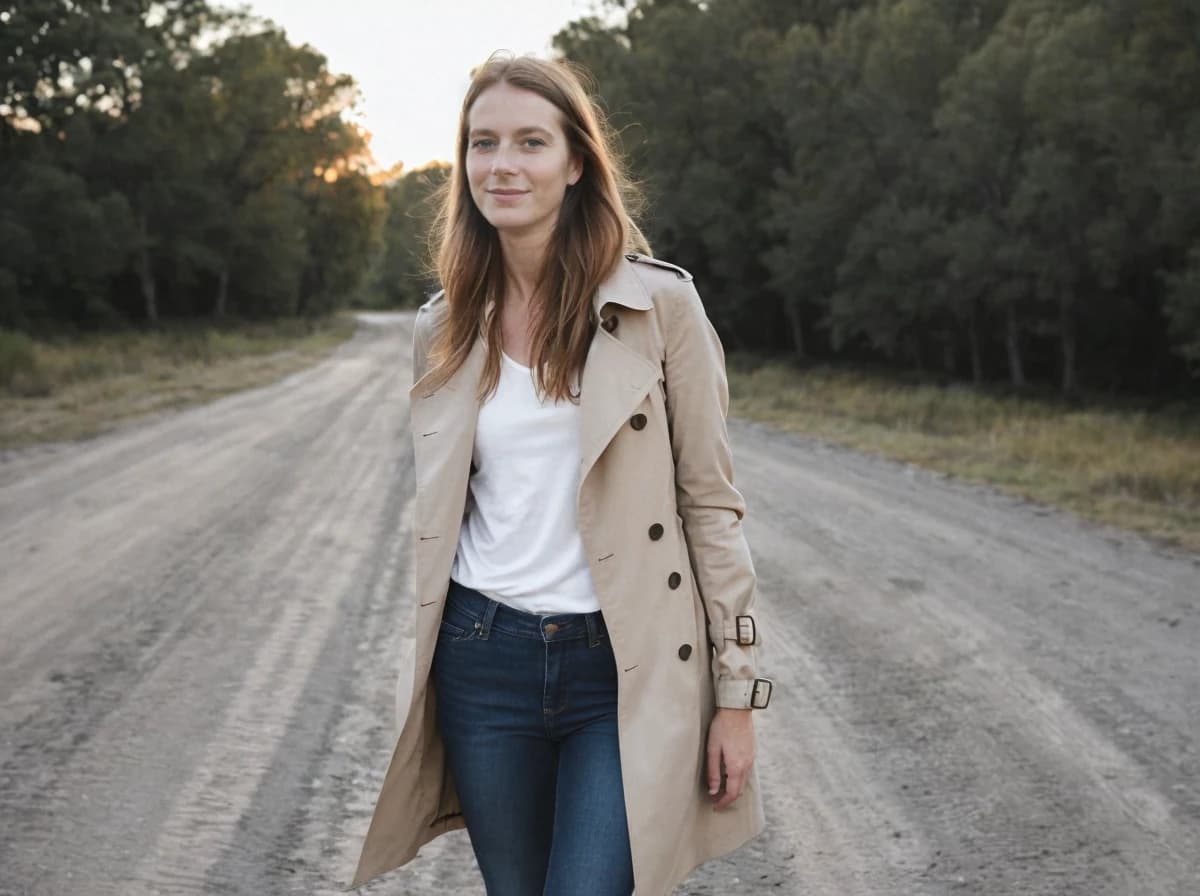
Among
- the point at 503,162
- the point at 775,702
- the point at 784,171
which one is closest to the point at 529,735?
the point at 503,162

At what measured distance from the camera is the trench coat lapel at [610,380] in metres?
→ 1.88

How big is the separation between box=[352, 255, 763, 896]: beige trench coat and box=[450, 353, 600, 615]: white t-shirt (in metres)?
0.04

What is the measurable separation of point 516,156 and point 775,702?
3.71 meters

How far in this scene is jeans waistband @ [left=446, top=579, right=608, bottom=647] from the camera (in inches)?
75.7

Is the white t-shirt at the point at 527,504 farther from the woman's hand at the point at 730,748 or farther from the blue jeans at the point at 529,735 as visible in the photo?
the woman's hand at the point at 730,748

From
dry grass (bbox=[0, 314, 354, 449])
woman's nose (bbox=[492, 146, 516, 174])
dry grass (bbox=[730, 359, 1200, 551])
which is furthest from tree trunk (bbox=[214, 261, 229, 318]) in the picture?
woman's nose (bbox=[492, 146, 516, 174])

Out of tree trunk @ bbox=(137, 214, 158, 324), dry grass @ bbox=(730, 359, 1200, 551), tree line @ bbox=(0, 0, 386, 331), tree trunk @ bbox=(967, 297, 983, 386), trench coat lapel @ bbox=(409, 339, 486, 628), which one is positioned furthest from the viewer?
tree trunk @ bbox=(137, 214, 158, 324)

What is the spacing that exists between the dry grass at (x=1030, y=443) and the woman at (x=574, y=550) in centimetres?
781

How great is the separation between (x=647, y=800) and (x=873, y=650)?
4.32 metres

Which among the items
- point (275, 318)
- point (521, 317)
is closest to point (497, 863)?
point (521, 317)

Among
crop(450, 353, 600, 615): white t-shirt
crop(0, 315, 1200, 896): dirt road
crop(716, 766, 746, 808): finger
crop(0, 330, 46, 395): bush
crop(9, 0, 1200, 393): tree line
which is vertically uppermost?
crop(9, 0, 1200, 393): tree line

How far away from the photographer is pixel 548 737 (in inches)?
77.8

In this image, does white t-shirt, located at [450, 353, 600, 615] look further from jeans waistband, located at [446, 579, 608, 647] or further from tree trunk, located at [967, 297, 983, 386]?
tree trunk, located at [967, 297, 983, 386]

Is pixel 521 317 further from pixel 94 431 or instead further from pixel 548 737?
pixel 94 431
